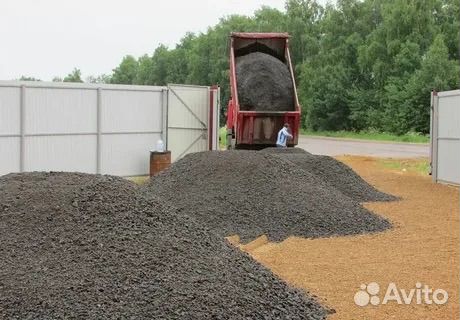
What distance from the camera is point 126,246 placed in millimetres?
6363

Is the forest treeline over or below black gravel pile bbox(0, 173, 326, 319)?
over

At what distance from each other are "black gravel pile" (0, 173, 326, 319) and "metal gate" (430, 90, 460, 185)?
10.8 metres

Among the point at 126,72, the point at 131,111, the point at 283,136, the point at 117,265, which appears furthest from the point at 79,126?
the point at 126,72

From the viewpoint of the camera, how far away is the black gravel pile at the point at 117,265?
5.47 metres

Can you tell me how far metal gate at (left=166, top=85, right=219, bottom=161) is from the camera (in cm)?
1795

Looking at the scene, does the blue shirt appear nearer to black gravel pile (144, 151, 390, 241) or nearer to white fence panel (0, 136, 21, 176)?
black gravel pile (144, 151, 390, 241)

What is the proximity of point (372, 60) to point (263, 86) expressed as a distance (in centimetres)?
2902

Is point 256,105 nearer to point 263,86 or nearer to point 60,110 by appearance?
point 263,86

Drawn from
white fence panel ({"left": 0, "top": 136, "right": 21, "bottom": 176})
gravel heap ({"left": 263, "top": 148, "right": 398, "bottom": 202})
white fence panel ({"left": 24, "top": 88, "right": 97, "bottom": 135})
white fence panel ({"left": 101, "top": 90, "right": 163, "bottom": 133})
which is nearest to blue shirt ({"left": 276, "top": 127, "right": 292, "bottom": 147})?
gravel heap ({"left": 263, "top": 148, "right": 398, "bottom": 202})

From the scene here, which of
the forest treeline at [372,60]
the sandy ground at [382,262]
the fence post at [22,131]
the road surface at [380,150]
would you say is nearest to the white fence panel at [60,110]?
the fence post at [22,131]

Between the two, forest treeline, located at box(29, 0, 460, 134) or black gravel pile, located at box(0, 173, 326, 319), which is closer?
black gravel pile, located at box(0, 173, 326, 319)

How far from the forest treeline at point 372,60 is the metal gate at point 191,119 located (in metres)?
22.0

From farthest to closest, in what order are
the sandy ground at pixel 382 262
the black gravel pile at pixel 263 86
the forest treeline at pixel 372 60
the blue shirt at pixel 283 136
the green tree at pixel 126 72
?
the green tree at pixel 126 72
the forest treeline at pixel 372 60
the black gravel pile at pixel 263 86
the blue shirt at pixel 283 136
the sandy ground at pixel 382 262

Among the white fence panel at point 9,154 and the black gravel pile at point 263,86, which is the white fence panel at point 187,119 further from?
the white fence panel at point 9,154
